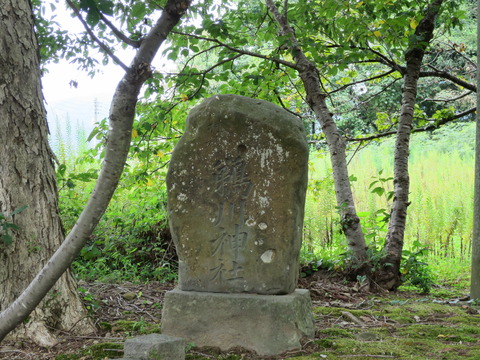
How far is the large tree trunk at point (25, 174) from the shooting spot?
10.4ft

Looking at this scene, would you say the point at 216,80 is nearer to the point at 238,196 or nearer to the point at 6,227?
the point at 238,196

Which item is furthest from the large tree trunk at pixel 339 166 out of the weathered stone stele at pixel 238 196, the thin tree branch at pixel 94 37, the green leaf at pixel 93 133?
the thin tree branch at pixel 94 37

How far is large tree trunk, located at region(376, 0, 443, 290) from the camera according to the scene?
5680 millimetres

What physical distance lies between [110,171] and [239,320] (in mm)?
1759

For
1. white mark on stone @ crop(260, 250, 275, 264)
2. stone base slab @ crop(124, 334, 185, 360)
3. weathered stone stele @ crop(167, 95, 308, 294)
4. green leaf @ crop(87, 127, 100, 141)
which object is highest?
green leaf @ crop(87, 127, 100, 141)

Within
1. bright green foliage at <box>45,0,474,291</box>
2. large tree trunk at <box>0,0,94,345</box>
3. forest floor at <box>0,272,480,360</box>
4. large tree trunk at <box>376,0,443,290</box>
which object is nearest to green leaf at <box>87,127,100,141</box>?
bright green foliage at <box>45,0,474,291</box>

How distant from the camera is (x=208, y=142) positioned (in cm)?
353

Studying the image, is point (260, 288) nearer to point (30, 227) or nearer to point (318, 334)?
point (318, 334)

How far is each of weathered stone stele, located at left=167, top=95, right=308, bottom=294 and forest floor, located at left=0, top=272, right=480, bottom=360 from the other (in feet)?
1.75

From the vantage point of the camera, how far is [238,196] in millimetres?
3461

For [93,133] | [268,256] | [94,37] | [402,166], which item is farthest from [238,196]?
[402,166]

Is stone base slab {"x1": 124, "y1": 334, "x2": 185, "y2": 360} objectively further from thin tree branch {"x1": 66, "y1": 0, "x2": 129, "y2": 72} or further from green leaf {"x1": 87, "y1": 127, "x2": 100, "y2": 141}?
green leaf {"x1": 87, "y1": 127, "x2": 100, "y2": 141}

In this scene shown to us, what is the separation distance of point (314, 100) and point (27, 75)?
11.6ft

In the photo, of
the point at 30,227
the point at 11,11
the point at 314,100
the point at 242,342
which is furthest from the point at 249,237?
the point at 314,100
